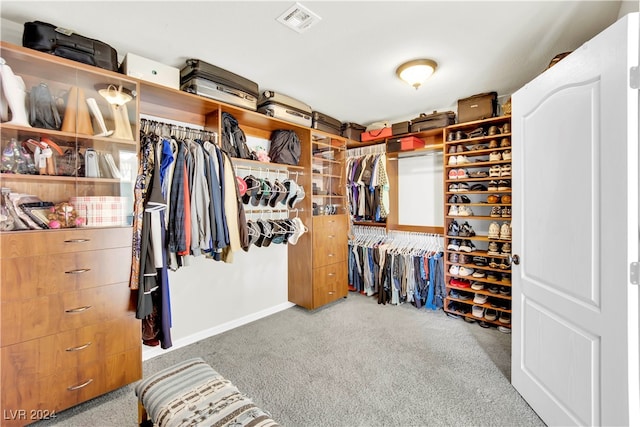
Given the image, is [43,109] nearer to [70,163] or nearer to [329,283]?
[70,163]

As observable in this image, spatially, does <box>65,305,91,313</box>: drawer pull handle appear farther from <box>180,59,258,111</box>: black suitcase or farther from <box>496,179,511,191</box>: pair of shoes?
<box>496,179,511,191</box>: pair of shoes

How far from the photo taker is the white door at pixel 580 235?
1.09 metres

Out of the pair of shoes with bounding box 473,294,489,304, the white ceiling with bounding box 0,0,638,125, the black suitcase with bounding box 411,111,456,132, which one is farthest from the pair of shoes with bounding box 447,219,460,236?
the white ceiling with bounding box 0,0,638,125

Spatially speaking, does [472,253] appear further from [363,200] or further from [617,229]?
[617,229]

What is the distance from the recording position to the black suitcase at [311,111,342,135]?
3.25 m

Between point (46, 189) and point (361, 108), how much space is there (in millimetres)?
2973

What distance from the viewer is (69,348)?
1618 millimetres

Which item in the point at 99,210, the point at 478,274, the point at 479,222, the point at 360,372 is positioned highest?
the point at 99,210

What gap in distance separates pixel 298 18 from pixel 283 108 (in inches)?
43.9

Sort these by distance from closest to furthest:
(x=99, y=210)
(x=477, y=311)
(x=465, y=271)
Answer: (x=99, y=210), (x=477, y=311), (x=465, y=271)

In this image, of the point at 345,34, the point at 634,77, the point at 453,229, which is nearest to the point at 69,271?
the point at 345,34

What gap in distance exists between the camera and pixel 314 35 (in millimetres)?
1873

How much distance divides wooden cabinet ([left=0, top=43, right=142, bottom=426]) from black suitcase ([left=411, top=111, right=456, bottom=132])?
276 centimetres

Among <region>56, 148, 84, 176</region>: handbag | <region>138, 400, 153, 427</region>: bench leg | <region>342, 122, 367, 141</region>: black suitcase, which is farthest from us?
<region>342, 122, 367, 141</region>: black suitcase
